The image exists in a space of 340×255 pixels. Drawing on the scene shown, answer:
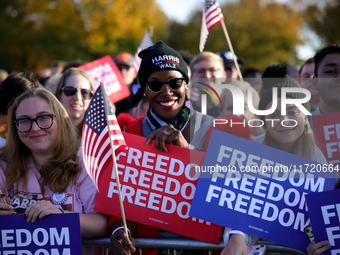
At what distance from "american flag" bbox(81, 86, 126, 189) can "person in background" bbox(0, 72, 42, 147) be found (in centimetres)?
142

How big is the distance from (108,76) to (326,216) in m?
4.36

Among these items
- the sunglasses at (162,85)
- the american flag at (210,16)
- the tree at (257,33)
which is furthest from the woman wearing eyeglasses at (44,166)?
the tree at (257,33)

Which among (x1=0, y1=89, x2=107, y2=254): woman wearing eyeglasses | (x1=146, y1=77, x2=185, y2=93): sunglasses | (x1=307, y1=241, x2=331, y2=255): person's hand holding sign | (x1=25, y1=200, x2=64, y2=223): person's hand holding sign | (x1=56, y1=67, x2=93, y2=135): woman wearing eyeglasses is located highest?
(x1=56, y1=67, x2=93, y2=135): woman wearing eyeglasses

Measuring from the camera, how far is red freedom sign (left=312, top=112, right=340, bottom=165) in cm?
329

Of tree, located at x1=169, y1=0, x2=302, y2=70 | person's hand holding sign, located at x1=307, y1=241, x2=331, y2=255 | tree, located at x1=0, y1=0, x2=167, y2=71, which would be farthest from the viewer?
tree, located at x1=169, y1=0, x2=302, y2=70

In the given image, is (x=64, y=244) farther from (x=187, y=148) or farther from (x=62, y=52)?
(x=62, y=52)

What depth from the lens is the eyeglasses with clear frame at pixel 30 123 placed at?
321 cm

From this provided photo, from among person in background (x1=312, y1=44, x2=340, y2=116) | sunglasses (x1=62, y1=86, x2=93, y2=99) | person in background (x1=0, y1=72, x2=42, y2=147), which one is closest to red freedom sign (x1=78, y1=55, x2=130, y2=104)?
sunglasses (x1=62, y1=86, x2=93, y2=99)

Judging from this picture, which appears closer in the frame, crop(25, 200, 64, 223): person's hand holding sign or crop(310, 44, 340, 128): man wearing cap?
crop(25, 200, 64, 223): person's hand holding sign

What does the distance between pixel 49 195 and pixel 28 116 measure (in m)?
0.64

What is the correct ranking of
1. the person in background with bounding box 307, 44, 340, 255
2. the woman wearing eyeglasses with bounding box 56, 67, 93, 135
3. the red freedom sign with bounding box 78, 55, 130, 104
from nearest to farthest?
the person in background with bounding box 307, 44, 340, 255, the woman wearing eyeglasses with bounding box 56, 67, 93, 135, the red freedom sign with bounding box 78, 55, 130, 104

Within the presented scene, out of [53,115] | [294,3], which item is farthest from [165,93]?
[294,3]

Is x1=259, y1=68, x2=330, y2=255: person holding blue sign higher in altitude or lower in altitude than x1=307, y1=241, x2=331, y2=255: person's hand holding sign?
higher

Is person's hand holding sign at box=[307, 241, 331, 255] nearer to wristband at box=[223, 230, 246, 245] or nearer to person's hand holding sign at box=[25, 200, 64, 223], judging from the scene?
wristband at box=[223, 230, 246, 245]
